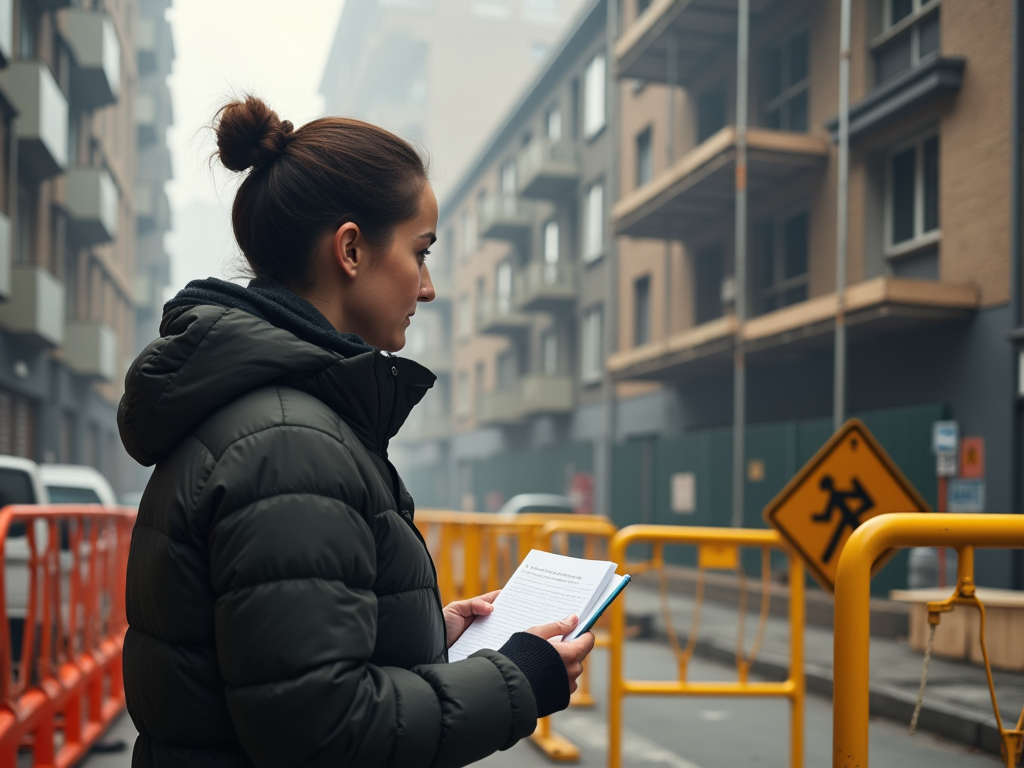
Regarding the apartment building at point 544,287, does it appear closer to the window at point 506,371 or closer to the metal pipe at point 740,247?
the window at point 506,371

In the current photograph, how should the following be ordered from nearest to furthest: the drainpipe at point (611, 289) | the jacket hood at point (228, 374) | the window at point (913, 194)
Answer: the jacket hood at point (228, 374)
the window at point (913, 194)
the drainpipe at point (611, 289)

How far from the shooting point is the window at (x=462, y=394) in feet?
141

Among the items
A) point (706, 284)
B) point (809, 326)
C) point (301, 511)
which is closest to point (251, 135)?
point (301, 511)

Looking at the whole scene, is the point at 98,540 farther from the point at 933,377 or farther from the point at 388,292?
the point at 933,377

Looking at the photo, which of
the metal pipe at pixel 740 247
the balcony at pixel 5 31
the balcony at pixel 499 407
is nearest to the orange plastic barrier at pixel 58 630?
the balcony at pixel 5 31

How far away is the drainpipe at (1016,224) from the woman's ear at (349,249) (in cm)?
1145

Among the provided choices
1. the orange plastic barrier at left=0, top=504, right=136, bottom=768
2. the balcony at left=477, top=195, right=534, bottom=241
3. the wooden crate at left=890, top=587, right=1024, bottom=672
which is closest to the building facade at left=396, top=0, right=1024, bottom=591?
the balcony at left=477, top=195, right=534, bottom=241

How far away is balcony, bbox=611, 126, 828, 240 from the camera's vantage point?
1642cm

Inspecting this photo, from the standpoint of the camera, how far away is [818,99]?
16688mm

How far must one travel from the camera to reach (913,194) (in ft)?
48.4

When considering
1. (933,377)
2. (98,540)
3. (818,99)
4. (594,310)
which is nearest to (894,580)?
(933,377)

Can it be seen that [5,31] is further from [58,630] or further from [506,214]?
[506,214]

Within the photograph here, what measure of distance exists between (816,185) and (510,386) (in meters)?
21.4

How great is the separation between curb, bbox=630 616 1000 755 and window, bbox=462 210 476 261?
33.1 m
